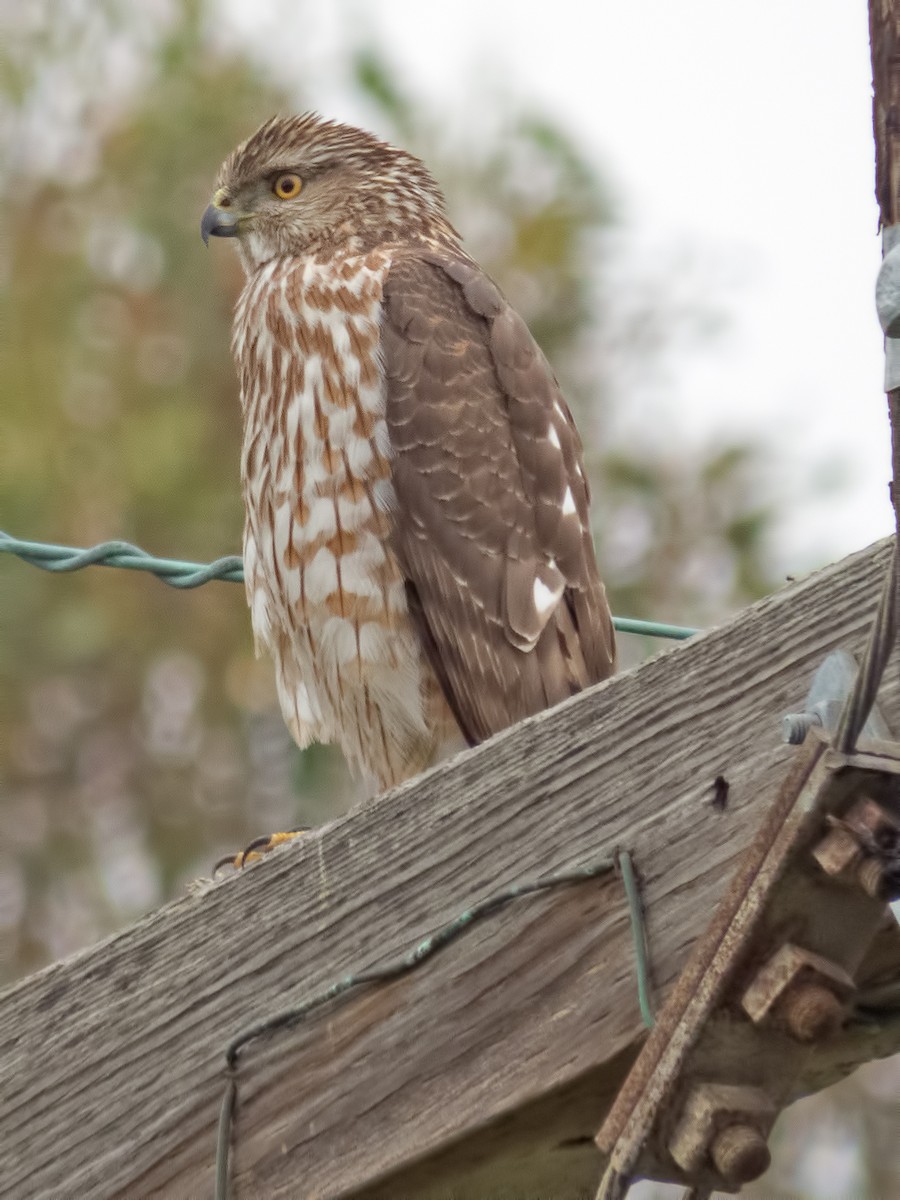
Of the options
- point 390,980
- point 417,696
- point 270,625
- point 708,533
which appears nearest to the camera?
point 390,980

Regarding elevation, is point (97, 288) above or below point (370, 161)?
below

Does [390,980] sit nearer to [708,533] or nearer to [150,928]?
[150,928]

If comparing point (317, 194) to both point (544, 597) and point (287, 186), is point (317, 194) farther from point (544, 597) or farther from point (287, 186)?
point (544, 597)

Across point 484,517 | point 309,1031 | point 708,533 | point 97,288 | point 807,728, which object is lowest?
point 708,533

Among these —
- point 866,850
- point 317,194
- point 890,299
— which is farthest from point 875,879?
point 317,194

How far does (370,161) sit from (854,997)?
11.4ft

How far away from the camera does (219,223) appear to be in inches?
179

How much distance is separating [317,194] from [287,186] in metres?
0.10

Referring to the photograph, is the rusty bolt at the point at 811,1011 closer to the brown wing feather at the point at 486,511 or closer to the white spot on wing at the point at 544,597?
the brown wing feather at the point at 486,511

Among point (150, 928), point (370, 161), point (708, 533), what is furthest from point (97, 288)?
point (150, 928)

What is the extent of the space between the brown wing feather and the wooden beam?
1352 mm

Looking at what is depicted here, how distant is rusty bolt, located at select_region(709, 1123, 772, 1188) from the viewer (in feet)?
4.30

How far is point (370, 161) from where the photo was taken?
4.61 meters

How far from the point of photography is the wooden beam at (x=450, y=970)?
1.65 m
